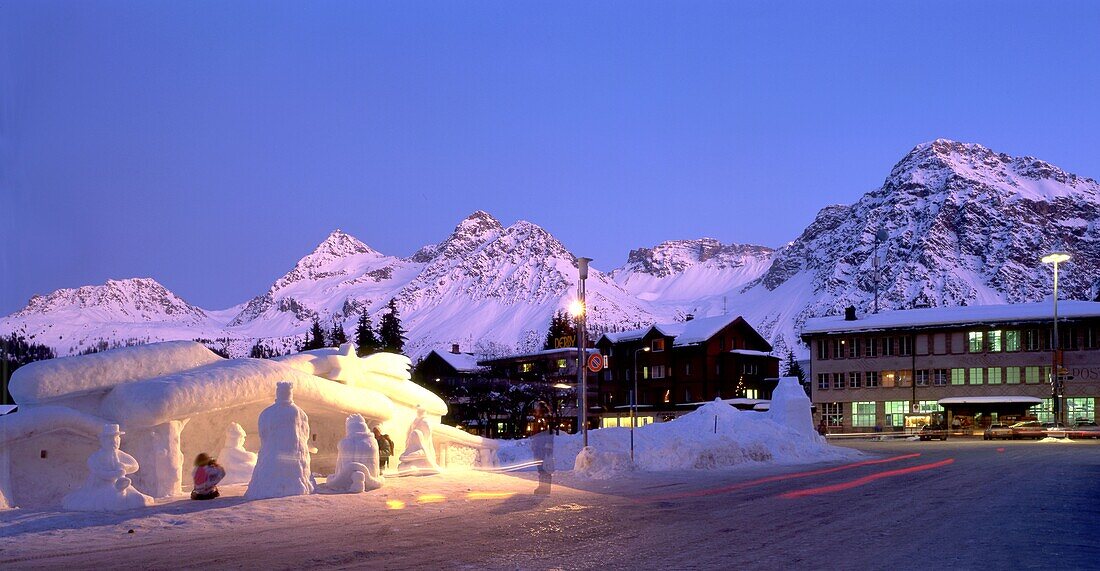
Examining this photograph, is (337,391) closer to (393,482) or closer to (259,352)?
(393,482)

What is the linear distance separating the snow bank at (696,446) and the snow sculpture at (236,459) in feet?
28.8

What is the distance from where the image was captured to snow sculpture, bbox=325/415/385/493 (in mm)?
20953

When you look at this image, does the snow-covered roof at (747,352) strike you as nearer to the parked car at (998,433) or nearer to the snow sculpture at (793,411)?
the parked car at (998,433)

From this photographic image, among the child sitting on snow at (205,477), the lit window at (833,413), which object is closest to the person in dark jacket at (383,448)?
the child sitting on snow at (205,477)

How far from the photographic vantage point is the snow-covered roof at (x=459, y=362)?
90.8 meters

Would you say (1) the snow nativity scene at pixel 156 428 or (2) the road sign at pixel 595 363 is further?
(2) the road sign at pixel 595 363

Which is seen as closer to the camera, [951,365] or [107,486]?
[107,486]

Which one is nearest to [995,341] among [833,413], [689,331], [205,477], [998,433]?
[833,413]

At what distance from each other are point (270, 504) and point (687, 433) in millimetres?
23597

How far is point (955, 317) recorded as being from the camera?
84438 millimetres

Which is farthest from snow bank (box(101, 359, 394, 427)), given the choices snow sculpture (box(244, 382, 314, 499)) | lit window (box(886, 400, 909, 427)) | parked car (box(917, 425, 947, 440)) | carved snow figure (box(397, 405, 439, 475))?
lit window (box(886, 400, 909, 427))

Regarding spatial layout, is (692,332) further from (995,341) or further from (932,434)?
(932,434)

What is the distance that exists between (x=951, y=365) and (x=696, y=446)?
58478 millimetres

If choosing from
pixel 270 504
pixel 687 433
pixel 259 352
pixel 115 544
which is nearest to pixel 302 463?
pixel 270 504
